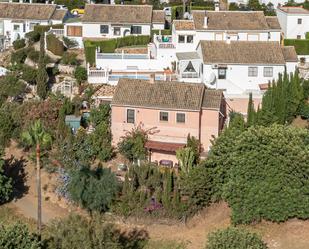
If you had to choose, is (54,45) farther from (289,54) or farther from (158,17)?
(289,54)

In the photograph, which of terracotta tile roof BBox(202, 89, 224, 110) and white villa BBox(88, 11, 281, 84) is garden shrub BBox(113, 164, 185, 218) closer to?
terracotta tile roof BBox(202, 89, 224, 110)

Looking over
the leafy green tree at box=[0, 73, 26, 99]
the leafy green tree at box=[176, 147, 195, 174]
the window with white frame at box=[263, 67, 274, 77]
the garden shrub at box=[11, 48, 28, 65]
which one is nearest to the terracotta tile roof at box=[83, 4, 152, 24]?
the garden shrub at box=[11, 48, 28, 65]

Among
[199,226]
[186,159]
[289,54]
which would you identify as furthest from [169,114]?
[289,54]

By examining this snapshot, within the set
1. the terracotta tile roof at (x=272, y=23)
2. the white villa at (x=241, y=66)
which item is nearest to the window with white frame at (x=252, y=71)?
the white villa at (x=241, y=66)

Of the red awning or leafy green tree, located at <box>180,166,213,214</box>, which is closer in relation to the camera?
leafy green tree, located at <box>180,166,213,214</box>

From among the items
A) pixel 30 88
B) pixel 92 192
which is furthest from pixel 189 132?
pixel 30 88

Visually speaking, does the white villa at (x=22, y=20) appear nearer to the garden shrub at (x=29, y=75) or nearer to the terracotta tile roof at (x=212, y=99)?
the garden shrub at (x=29, y=75)

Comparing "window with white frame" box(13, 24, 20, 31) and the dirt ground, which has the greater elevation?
"window with white frame" box(13, 24, 20, 31)

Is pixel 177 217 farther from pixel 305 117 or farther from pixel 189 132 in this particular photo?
pixel 305 117

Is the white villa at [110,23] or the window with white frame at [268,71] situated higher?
the white villa at [110,23]
